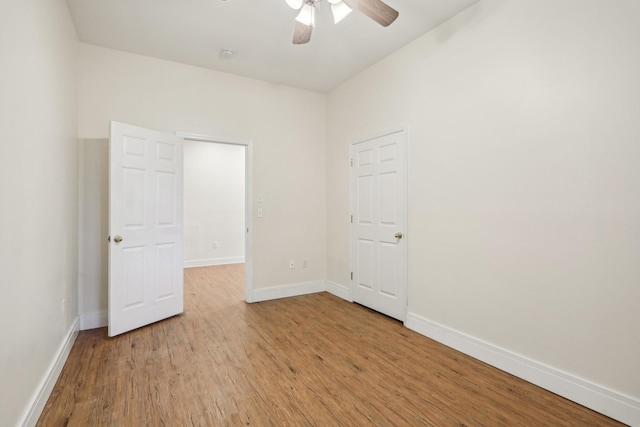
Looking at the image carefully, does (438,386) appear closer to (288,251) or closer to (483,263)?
(483,263)

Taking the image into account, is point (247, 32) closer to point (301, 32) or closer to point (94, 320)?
point (301, 32)

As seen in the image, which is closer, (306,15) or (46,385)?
(46,385)

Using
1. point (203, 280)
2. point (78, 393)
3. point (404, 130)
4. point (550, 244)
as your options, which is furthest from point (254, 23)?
point (203, 280)

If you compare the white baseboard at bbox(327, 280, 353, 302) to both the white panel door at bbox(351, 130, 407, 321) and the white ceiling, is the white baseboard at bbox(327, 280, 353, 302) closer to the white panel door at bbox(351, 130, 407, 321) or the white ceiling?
the white panel door at bbox(351, 130, 407, 321)

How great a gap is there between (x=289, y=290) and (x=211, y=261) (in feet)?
9.81

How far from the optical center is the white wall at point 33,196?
4.80 ft

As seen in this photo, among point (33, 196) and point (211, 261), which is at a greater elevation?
point (33, 196)

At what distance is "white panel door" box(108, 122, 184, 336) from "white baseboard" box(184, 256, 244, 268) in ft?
10.00

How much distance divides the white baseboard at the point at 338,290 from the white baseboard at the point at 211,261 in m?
3.09

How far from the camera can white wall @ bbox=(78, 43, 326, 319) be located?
3252 millimetres

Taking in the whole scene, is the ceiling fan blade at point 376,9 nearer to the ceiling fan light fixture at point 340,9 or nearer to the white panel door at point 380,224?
the ceiling fan light fixture at point 340,9

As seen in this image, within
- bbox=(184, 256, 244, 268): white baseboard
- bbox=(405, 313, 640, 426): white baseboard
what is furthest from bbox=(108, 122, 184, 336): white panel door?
bbox=(184, 256, 244, 268): white baseboard

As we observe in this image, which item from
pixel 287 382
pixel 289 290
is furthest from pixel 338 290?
pixel 287 382

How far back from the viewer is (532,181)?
7.34ft
